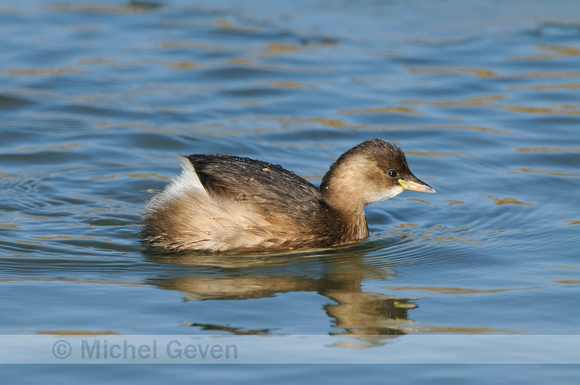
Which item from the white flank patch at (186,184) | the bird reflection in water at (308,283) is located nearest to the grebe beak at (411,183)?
the bird reflection in water at (308,283)

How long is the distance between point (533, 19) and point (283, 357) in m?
10.7

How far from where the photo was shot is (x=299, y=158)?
9211 mm

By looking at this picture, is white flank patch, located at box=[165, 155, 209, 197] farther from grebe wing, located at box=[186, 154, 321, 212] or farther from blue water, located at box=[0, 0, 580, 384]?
blue water, located at box=[0, 0, 580, 384]

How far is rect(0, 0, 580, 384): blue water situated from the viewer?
17.4 feet

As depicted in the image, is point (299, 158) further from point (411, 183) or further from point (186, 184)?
point (186, 184)

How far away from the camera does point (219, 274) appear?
A: 20.0 ft

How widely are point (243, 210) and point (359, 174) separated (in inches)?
41.1

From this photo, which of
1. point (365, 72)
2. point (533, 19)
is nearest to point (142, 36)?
point (365, 72)

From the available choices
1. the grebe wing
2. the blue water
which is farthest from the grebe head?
the blue water

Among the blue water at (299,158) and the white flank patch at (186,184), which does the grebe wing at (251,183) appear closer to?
the white flank patch at (186,184)

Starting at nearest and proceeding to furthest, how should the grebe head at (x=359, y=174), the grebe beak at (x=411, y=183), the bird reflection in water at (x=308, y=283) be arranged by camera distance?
1. the bird reflection in water at (x=308, y=283)
2. the grebe head at (x=359, y=174)
3. the grebe beak at (x=411, y=183)

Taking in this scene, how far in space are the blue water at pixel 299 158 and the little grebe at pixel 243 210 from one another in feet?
0.53

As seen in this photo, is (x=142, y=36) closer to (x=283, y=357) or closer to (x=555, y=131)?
(x=555, y=131)

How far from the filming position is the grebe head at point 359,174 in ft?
22.9
